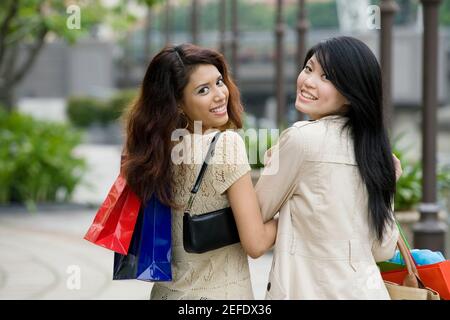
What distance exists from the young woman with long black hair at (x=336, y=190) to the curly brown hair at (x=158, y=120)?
352mm

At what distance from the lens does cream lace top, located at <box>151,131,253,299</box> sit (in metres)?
3.12

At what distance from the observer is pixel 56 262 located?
9.47 meters

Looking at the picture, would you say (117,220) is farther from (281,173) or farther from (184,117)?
(281,173)

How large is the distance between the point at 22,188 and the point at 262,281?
21.3ft

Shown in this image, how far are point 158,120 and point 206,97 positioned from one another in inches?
7.7

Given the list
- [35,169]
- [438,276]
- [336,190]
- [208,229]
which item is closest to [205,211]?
[208,229]

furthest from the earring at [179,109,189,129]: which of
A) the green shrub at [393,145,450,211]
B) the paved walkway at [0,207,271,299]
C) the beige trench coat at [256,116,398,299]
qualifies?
→ the green shrub at [393,145,450,211]

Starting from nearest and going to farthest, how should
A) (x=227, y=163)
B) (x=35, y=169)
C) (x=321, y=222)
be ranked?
1. (x=321, y=222)
2. (x=227, y=163)
3. (x=35, y=169)

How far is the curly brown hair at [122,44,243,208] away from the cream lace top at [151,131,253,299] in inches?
2.3

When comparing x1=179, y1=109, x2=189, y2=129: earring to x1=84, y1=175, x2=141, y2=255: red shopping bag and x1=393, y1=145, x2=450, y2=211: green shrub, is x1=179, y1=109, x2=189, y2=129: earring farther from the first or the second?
x1=393, y1=145, x2=450, y2=211: green shrub

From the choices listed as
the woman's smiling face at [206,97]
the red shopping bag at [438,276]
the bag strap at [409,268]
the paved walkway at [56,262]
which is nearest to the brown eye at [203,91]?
the woman's smiling face at [206,97]

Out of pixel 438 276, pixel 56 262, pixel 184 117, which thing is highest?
pixel 184 117
